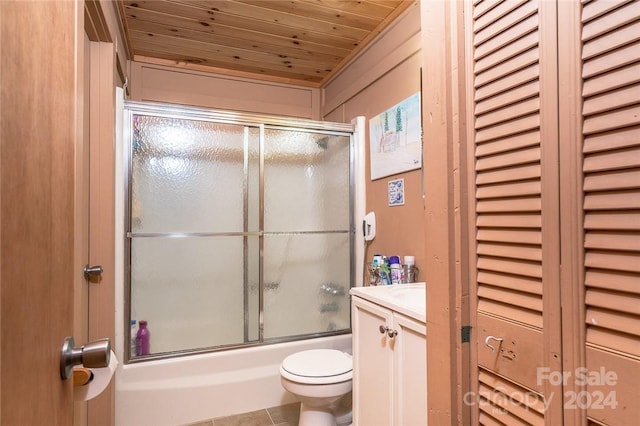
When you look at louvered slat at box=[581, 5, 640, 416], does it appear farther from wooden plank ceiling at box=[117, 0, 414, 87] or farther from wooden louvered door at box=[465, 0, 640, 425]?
wooden plank ceiling at box=[117, 0, 414, 87]

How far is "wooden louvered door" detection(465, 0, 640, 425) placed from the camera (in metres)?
0.55

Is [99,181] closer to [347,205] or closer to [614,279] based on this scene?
[347,205]

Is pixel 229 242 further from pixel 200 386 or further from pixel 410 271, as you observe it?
pixel 410 271

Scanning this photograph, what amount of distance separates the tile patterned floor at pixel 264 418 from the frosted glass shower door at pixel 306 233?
1.48 feet

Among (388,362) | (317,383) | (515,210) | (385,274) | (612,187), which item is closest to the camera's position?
(612,187)

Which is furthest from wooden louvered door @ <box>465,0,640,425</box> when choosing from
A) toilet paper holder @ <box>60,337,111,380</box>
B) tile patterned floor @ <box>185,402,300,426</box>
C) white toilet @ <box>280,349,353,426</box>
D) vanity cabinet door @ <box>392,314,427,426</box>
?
tile patterned floor @ <box>185,402,300,426</box>

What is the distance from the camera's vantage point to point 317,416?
1.75m

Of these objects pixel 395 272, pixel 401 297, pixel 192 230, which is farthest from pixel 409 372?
pixel 192 230

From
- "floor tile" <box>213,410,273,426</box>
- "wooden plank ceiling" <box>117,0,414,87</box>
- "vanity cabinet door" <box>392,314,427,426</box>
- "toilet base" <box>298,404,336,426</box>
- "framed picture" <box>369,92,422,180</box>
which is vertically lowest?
"floor tile" <box>213,410,273,426</box>

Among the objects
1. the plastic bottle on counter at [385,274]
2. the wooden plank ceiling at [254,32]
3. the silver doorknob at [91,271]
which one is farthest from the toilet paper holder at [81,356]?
the wooden plank ceiling at [254,32]

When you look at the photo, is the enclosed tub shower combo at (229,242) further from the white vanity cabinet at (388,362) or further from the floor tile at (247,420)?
the white vanity cabinet at (388,362)

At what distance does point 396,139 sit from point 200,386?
6.30 feet

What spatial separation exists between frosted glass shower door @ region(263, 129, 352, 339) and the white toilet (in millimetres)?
561

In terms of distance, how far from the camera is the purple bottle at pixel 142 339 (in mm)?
1973
